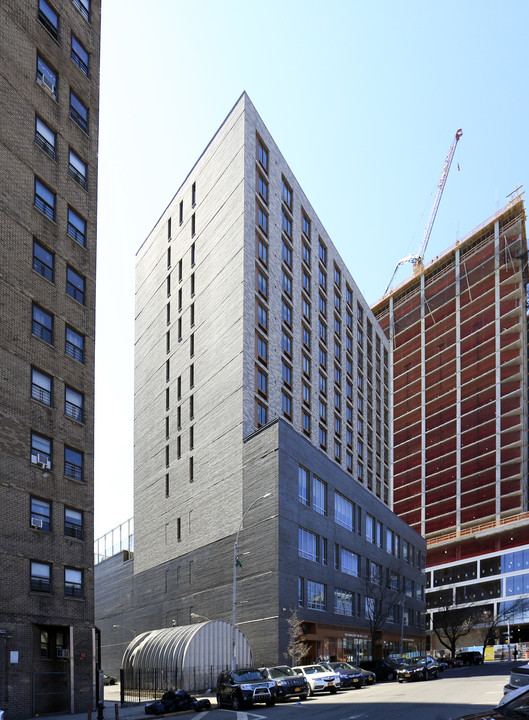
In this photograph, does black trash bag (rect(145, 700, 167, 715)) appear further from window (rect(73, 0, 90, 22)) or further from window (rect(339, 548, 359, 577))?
window (rect(339, 548, 359, 577))

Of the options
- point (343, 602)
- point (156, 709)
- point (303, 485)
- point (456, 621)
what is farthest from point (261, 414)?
point (456, 621)

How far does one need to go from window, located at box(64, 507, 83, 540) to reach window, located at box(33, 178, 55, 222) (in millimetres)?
13232

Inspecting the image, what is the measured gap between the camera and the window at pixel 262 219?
2660 inches

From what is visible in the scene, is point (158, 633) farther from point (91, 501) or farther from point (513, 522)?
point (513, 522)

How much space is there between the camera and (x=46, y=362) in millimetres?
33781

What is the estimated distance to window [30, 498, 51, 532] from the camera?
105 feet

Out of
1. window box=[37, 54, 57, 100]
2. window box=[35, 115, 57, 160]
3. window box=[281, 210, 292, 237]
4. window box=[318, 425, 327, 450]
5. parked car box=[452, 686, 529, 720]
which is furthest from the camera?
window box=[318, 425, 327, 450]

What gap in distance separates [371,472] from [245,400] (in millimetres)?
42006

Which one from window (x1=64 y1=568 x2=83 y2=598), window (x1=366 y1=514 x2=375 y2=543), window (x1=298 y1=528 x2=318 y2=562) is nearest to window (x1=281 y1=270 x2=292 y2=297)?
window (x1=298 y1=528 x2=318 y2=562)

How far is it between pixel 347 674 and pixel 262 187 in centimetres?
4194

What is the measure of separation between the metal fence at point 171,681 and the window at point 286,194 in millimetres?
Answer: 43185

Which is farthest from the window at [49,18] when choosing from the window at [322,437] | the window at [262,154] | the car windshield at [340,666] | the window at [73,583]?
the window at [322,437]

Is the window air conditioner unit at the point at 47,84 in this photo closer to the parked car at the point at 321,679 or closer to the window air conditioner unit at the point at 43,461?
the window air conditioner unit at the point at 43,461

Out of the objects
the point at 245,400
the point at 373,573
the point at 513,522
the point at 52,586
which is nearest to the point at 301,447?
the point at 245,400
